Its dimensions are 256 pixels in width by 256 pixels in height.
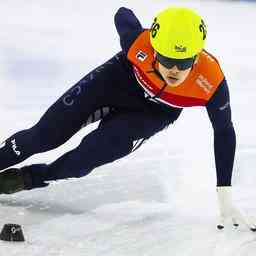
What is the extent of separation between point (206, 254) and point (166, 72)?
1.87 feet

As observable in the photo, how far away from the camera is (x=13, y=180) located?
2.35 meters

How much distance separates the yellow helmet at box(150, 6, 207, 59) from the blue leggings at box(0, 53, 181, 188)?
0.99 feet

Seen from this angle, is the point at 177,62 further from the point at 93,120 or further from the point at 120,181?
the point at 120,181

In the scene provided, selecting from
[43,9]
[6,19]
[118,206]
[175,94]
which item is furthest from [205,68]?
[43,9]

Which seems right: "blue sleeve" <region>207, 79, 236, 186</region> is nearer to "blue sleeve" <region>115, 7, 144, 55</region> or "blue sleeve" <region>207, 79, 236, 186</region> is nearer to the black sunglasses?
the black sunglasses

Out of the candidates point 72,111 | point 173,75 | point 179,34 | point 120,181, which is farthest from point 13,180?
point 179,34

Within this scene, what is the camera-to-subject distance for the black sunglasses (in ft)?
6.98

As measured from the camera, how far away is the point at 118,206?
8.05ft

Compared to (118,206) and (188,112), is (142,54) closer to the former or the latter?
(118,206)

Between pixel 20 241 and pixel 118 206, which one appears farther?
pixel 118 206

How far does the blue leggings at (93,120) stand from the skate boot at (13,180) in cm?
3

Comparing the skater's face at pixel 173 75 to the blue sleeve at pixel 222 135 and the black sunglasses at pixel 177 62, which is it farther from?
the blue sleeve at pixel 222 135

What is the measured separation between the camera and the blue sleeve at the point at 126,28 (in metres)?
2.37

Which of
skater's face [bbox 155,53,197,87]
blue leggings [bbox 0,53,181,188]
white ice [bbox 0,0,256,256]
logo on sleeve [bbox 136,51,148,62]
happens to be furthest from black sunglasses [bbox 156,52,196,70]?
white ice [bbox 0,0,256,256]
